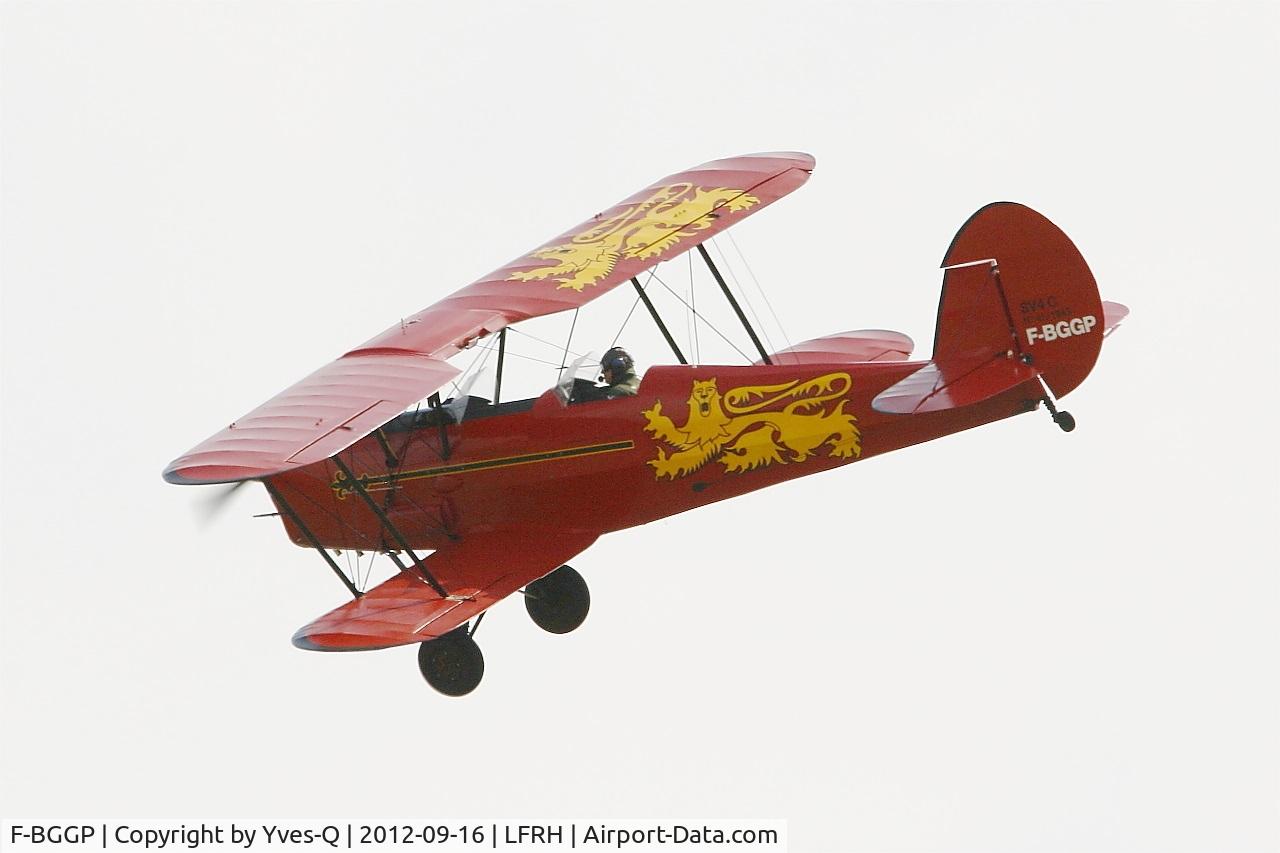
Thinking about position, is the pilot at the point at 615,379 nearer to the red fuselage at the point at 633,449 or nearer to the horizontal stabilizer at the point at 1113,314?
the red fuselage at the point at 633,449

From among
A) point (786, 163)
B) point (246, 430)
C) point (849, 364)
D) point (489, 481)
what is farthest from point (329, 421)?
point (786, 163)

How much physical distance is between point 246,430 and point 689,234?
149 inches

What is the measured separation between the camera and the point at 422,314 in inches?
675

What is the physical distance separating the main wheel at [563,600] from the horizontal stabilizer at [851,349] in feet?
6.84

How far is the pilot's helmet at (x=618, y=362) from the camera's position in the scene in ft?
54.8

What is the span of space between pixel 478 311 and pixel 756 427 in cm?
203

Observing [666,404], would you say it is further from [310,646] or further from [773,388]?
[310,646]

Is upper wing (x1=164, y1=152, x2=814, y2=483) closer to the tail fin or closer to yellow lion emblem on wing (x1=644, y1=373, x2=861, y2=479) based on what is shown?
yellow lion emblem on wing (x1=644, y1=373, x2=861, y2=479)

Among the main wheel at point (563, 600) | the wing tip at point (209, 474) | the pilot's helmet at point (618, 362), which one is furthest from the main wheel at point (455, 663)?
the wing tip at point (209, 474)

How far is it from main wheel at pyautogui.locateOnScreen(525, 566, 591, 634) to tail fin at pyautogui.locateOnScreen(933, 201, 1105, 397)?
3594 millimetres

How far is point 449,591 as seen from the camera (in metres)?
16.2

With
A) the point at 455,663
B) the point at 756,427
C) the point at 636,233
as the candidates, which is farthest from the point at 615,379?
the point at 455,663

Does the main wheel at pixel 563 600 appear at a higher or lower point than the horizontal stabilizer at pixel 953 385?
lower

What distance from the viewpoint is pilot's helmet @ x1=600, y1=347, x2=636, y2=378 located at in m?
16.7
